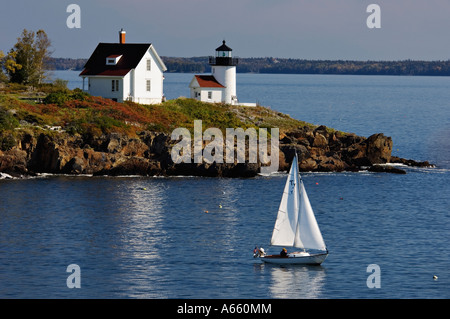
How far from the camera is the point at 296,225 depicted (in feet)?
164

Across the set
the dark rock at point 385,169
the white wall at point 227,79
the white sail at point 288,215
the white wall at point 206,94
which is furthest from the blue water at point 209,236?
the white wall at point 227,79

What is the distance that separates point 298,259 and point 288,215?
2866 millimetres

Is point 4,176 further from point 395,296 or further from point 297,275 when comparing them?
point 395,296

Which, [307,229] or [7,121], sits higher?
[7,121]

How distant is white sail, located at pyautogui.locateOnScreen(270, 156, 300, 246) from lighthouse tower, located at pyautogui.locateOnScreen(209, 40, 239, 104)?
55.1 meters

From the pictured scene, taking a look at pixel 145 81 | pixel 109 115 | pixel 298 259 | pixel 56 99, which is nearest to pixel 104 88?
pixel 145 81

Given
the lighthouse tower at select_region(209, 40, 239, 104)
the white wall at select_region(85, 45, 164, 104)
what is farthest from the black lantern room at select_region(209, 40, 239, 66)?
the white wall at select_region(85, 45, 164, 104)

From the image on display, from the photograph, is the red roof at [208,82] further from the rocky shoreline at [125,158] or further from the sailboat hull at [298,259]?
the sailboat hull at [298,259]

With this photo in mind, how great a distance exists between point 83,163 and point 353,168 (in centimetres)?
2867

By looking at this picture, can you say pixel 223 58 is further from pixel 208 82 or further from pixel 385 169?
pixel 385 169

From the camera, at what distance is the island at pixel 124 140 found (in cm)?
7694

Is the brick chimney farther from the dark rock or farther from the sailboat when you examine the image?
the sailboat

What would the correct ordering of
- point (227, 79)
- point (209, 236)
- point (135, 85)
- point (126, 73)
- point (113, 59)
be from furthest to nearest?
1. point (227, 79)
2. point (113, 59)
3. point (135, 85)
4. point (126, 73)
5. point (209, 236)

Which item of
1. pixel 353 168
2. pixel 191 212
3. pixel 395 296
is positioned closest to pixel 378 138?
pixel 353 168
